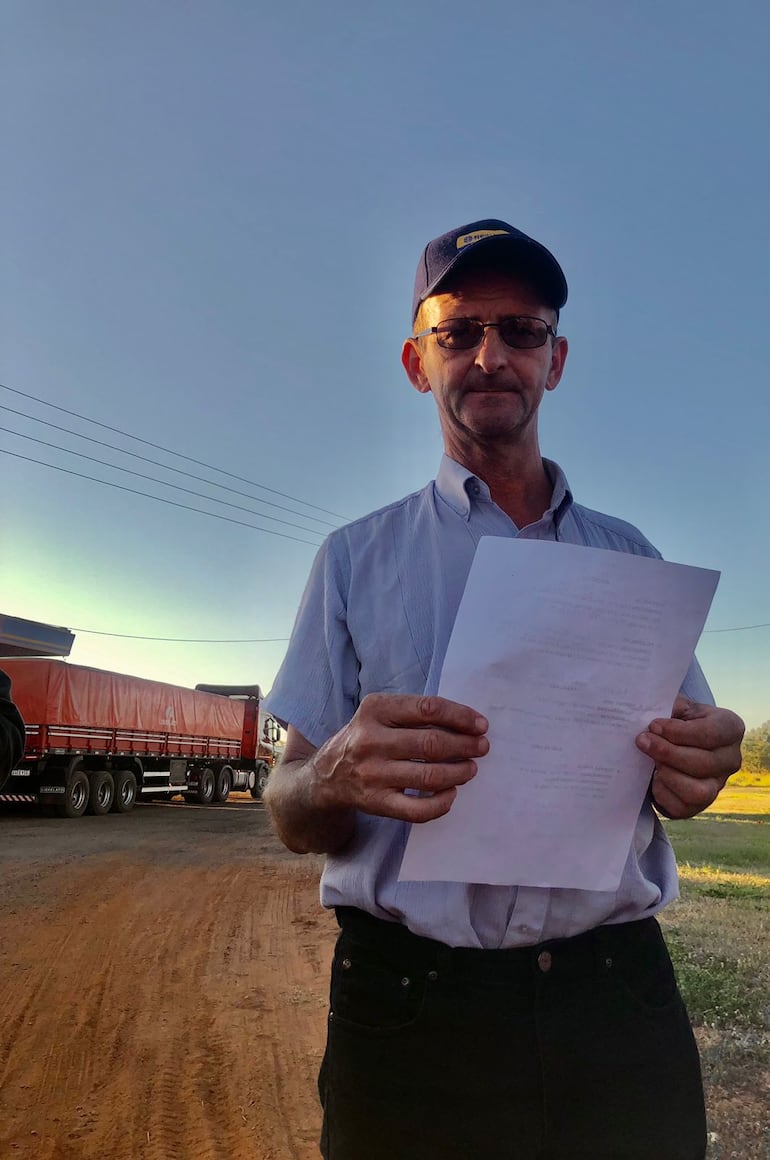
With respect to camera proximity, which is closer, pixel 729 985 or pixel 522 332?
pixel 522 332

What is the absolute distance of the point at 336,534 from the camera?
1.77 m

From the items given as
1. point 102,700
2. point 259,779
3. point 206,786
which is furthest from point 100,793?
point 259,779

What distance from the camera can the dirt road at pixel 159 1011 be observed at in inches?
155

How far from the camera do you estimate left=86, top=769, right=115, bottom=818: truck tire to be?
19062 millimetres

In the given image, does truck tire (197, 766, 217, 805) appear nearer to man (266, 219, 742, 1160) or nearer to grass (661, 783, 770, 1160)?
grass (661, 783, 770, 1160)

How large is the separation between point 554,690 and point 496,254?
0.99m

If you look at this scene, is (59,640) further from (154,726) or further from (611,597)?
(611,597)

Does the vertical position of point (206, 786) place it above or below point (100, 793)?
below

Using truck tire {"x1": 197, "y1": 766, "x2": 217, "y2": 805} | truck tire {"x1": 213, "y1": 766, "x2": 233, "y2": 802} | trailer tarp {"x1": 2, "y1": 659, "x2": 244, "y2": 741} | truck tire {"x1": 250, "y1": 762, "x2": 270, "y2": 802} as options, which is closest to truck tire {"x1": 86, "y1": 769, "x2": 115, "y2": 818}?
trailer tarp {"x1": 2, "y1": 659, "x2": 244, "y2": 741}

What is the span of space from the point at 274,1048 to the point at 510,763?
4407 mm

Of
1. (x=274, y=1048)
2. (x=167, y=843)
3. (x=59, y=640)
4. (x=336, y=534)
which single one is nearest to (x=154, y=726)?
(x=59, y=640)

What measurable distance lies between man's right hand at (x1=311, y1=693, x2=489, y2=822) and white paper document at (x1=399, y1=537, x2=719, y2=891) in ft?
0.18

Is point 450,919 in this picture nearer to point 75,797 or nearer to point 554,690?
point 554,690

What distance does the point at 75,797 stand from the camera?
60.4ft
